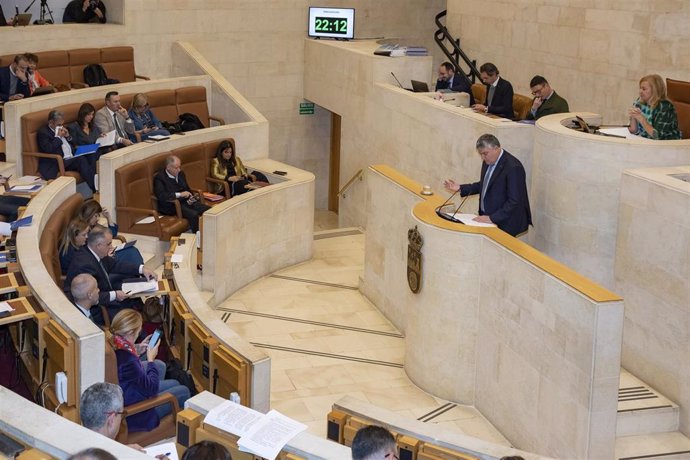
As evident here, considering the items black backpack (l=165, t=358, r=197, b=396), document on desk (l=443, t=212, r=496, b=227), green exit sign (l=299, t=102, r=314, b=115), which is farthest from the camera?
green exit sign (l=299, t=102, r=314, b=115)

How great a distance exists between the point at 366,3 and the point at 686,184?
36.0ft

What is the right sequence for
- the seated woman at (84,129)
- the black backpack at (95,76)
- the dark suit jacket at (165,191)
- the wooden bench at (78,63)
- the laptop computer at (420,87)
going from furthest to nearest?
the black backpack at (95,76) → the wooden bench at (78,63) → the laptop computer at (420,87) → the seated woman at (84,129) → the dark suit jacket at (165,191)

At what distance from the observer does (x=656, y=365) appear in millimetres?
8227

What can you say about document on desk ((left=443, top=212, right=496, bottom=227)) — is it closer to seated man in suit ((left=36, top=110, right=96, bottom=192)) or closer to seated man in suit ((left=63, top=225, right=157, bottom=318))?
seated man in suit ((left=63, top=225, right=157, bottom=318))

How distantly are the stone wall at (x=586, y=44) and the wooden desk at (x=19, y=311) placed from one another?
8.10 meters

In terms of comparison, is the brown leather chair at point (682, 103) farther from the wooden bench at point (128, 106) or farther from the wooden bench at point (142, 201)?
the wooden bench at point (128, 106)

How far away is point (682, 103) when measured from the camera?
10164 mm

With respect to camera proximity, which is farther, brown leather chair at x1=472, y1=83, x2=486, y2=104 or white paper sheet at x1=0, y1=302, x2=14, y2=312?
brown leather chair at x1=472, y1=83, x2=486, y2=104

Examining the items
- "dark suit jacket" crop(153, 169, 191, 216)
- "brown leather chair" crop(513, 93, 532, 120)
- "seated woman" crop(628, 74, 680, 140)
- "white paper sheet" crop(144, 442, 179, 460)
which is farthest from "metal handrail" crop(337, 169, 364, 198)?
"white paper sheet" crop(144, 442, 179, 460)

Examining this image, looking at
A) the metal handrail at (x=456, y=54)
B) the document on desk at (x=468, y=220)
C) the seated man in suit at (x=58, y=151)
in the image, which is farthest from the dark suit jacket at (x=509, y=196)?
the metal handrail at (x=456, y=54)

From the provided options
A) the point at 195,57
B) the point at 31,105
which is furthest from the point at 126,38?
the point at 31,105

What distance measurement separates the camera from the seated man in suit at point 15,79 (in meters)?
12.6

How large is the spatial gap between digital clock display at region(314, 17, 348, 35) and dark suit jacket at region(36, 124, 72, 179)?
690 cm

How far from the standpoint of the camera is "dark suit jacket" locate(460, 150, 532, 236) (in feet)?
29.3
